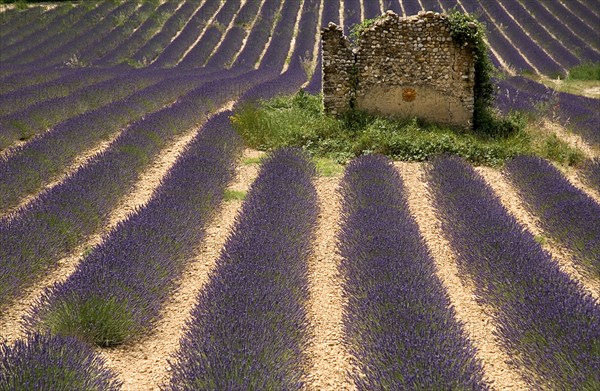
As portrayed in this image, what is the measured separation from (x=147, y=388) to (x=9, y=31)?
70.7ft

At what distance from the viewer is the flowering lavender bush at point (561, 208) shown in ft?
15.3

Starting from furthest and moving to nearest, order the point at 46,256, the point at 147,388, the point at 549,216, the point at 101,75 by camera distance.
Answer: the point at 101,75 < the point at 549,216 < the point at 46,256 < the point at 147,388

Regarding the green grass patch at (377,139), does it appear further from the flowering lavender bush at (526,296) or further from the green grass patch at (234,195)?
the flowering lavender bush at (526,296)

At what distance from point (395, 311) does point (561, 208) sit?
2817mm

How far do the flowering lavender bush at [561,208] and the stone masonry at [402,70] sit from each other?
5.69ft

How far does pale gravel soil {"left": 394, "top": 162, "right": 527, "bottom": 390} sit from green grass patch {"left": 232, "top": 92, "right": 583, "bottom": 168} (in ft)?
4.03

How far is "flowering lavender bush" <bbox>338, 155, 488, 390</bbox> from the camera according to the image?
2814 millimetres

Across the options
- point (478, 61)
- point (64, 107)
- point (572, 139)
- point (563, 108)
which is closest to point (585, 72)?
point (563, 108)

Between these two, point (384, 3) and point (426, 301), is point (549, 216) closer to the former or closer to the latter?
point (426, 301)

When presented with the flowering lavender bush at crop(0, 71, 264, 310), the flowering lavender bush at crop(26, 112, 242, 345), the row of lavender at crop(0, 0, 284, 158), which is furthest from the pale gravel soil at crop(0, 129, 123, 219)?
the flowering lavender bush at crop(26, 112, 242, 345)

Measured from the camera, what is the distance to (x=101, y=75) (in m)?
12.9

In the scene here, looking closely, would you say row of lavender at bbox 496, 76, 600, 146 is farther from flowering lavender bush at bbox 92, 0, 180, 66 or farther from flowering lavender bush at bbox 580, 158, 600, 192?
flowering lavender bush at bbox 92, 0, 180, 66

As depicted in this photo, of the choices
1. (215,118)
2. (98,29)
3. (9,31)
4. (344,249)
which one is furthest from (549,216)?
(9,31)

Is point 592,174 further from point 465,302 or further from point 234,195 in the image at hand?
point 234,195
